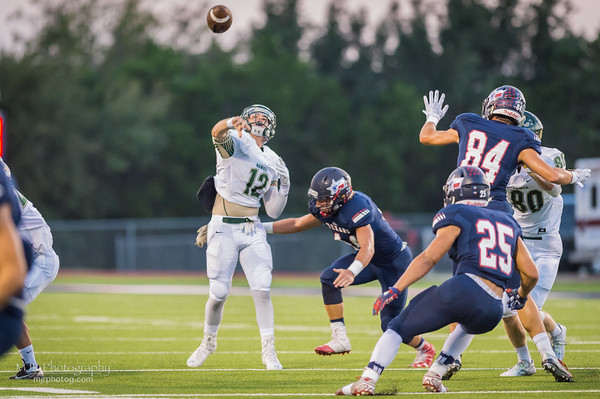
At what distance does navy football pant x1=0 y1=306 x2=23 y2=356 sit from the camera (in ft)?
16.2

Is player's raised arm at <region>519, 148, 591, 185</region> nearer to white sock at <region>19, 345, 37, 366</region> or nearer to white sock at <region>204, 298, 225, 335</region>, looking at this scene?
white sock at <region>204, 298, 225, 335</region>

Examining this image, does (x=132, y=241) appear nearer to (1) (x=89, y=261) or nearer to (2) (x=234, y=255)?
(1) (x=89, y=261)

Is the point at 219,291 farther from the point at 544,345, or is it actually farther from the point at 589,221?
the point at 589,221

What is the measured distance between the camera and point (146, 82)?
2021 inches

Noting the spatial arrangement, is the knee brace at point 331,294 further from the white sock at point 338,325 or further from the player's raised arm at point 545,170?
Result: the player's raised arm at point 545,170

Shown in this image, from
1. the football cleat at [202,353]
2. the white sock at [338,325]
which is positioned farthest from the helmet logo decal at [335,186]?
the football cleat at [202,353]

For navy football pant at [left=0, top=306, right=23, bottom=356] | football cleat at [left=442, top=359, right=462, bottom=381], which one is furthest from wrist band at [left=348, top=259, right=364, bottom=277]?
navy football pant at [left=0, top=306, right=23, bottom=356]

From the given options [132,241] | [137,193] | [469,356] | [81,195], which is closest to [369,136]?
[137,193]

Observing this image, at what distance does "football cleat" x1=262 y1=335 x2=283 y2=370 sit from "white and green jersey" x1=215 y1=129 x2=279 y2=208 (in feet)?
4.03

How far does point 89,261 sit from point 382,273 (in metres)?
25.6

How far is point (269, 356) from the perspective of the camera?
8.60 meters

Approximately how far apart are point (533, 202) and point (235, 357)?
3166 mm

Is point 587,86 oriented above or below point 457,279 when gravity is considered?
below

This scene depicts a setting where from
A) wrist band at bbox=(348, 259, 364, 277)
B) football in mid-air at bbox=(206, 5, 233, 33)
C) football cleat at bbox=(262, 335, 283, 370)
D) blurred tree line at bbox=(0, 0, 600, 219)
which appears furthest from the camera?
blurred tree line at bbox=(0, 0, 600, 219)
